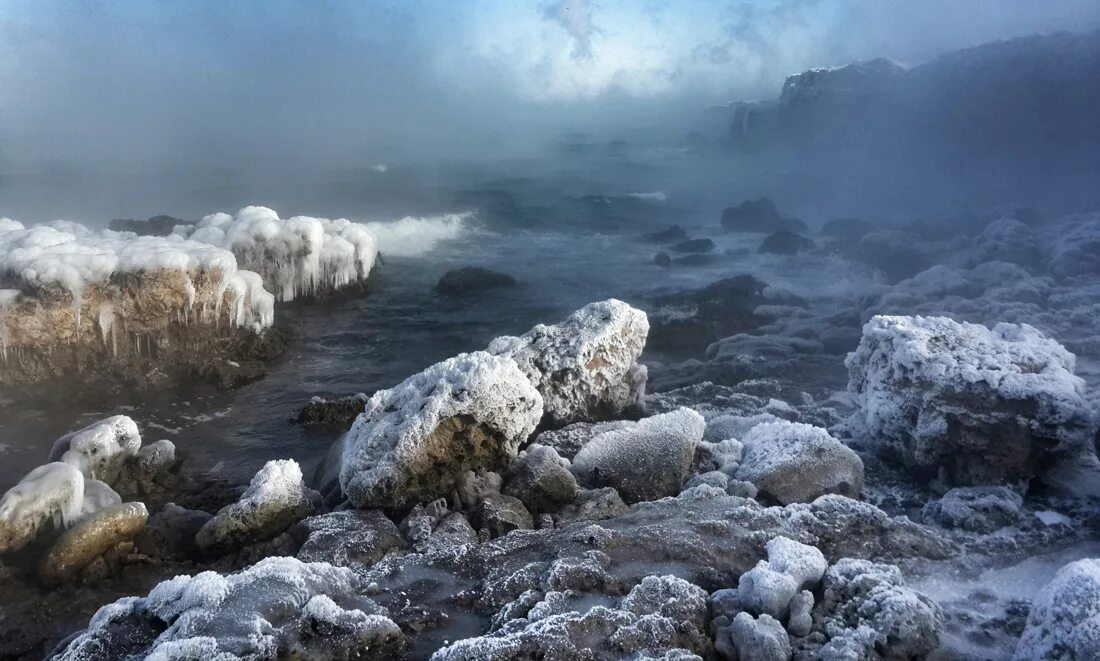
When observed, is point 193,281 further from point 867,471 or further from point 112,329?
point 867,471

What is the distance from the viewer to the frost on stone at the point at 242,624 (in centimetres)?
485

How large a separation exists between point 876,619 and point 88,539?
23.2 feet

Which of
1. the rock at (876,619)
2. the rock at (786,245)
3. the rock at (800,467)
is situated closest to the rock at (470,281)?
the rock at (786,245)

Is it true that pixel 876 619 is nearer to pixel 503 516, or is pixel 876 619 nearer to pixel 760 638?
pixel 760 638

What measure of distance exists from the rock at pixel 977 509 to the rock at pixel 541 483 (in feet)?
13.0

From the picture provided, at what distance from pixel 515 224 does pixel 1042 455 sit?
1095 inches

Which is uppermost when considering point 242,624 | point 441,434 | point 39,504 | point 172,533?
point 441,434

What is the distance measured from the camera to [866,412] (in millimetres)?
9844

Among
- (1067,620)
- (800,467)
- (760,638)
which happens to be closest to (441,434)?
(800,467)

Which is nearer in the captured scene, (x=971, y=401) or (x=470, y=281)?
(x=971, y=401)

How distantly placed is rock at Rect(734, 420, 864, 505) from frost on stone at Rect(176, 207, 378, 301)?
12120 millimetres

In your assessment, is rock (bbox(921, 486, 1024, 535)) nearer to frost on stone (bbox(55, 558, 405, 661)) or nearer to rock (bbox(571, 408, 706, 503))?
rock (bbox(571, 408, 706, 503))

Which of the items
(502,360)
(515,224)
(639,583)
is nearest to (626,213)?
(515,224)

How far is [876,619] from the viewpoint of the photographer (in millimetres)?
5160
